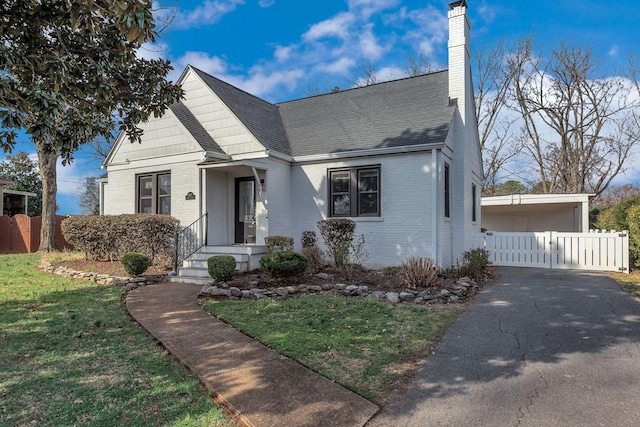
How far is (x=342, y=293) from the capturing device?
7703 millimetres

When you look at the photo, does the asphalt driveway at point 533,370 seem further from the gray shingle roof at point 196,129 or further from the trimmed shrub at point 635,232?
the gray shingle roof at point 196,129

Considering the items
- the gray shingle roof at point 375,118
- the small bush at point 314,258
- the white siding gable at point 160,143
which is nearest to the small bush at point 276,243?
the small bush at point 314,258

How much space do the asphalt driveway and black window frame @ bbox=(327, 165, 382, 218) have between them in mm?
4610

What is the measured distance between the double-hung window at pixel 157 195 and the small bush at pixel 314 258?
5082 millimetres

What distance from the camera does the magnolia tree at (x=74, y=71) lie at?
4074 millimetres

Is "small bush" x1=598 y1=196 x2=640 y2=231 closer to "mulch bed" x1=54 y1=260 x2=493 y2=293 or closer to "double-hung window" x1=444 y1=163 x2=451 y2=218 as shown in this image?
"mulch bed" x1=54 y1=260 x2=493 y2=293

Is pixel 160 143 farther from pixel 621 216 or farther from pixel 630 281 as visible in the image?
pixel 621 216

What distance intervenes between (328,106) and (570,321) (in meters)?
10.7

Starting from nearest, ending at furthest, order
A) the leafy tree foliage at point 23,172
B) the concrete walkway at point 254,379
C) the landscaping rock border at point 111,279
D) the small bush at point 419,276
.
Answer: the concrete walkway at point 254,379
the small bush at point 419,276
the landscaping rock border at point 111,279
the leafy tree foliage at point 23,172

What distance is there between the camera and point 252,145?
11312 mm

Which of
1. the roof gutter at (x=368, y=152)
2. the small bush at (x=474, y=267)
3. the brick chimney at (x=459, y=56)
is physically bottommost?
the small bush at (x=474, y=267)

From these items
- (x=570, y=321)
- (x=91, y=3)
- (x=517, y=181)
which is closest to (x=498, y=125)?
(x=517, y=181)

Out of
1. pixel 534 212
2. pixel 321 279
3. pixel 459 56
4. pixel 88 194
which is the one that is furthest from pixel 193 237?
pixel 88 194

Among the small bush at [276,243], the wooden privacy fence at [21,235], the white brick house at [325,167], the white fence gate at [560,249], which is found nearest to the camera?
the small bush at [276,243]
